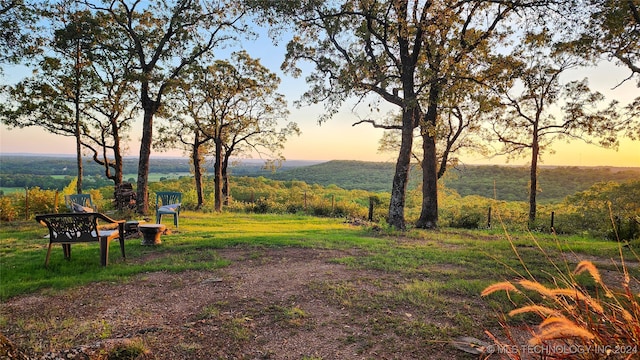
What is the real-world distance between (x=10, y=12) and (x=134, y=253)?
9562mm

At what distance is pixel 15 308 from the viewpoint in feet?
14.0

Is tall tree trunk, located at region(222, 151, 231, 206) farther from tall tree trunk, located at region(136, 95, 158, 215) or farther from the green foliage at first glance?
the green foliage

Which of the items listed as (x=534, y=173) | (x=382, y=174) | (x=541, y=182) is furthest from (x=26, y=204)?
(x=382, y=174)

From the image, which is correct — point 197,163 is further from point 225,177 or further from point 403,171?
point 403,171

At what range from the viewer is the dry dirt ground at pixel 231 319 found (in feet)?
10.7

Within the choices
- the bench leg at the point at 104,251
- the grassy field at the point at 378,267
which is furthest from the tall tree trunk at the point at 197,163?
the bench leg at the point at 104,251

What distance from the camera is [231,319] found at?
13.0 feet

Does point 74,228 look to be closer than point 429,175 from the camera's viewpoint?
Yes

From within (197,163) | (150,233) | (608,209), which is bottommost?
(150,233)

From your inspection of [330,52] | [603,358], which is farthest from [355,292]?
[330,52]

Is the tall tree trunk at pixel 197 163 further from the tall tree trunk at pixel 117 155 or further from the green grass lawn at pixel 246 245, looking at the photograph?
the green grass lawn at pixel 246 245

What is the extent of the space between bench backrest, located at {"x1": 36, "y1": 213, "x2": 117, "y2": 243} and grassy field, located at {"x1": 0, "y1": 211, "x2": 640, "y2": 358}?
0.50 m

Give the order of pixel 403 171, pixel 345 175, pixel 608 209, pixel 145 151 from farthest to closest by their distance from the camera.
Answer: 1. pixel 345 175
2. pixel 145 151
3. pixel 608 209
4. pixel 403 171

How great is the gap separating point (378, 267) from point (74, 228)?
5.42 m
